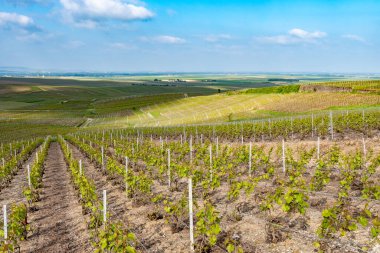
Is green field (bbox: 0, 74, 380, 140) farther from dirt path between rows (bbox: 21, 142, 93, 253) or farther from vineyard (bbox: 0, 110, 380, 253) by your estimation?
dirt path between rows (bbox: 21, 142, 93, 253)

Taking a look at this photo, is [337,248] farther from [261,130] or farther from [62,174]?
[261,130]

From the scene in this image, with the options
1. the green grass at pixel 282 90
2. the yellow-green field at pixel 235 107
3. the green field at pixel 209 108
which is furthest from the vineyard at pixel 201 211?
the green grass at pixel 282 90

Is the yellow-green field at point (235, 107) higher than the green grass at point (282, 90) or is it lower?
lower

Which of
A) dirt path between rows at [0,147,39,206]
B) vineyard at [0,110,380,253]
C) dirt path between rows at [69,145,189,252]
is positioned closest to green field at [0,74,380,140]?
vineyard at [0,110,380,253]

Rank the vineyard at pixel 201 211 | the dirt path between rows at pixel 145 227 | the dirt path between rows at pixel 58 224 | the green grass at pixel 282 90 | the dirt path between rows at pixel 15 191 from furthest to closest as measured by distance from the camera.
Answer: the green grass at pixel 282 90
the dirt path between rows at pixel 15 191
the dirt path between rows at pixel 58 224
the dirt path between rows at pixel 145 227
the vineyard at pixel 201 211

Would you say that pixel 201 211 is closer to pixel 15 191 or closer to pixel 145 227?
pixel 145 227

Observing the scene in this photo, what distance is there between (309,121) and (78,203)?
22327mm

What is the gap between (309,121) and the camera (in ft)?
103

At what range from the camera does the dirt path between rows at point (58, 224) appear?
10648 mm

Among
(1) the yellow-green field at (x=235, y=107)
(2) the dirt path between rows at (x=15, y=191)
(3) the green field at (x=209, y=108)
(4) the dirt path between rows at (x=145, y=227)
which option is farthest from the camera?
(3) the green field at (x=209, y=108)

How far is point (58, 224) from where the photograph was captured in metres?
12.5

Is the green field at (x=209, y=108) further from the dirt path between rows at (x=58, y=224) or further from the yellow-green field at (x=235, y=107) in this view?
the dirt path between rows at (x=58, y=224)

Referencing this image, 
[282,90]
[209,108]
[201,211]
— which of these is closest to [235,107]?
[209,108]

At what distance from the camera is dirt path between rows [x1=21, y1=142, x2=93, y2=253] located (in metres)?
10.6
